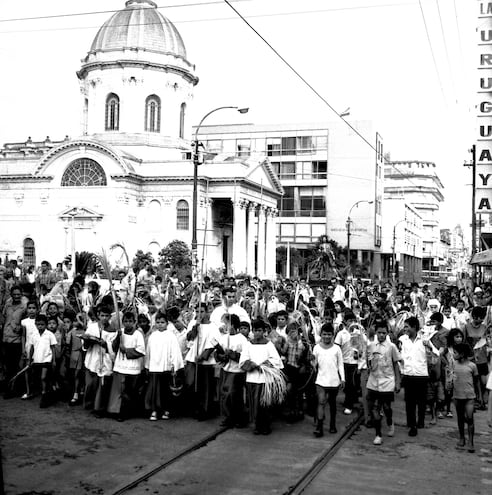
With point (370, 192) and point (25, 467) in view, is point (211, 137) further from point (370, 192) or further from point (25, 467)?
point (25, 467)

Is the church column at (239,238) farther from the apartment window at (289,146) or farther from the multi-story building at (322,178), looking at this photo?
the apartment window at (289,146)

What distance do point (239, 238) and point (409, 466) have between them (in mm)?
45717

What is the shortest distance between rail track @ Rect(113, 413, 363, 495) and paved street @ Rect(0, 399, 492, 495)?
2.5 inches

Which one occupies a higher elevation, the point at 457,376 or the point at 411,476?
the point at 457,376

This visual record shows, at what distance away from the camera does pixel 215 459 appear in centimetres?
788

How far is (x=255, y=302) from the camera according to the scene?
48.5 feet

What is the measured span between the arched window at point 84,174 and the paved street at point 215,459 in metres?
42.4

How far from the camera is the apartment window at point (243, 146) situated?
2894 inches

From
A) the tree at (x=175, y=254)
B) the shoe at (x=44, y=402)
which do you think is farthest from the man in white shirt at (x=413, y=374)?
the tree at (x=175, y=254)

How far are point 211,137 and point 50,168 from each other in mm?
27455

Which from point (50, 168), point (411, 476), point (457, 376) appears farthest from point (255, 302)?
point (50, 168)

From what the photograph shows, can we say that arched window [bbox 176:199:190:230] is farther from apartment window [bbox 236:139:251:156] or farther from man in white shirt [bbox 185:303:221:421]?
man in white shirt [bbox 185:303:221:421]

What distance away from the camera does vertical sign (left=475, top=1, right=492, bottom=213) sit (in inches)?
898

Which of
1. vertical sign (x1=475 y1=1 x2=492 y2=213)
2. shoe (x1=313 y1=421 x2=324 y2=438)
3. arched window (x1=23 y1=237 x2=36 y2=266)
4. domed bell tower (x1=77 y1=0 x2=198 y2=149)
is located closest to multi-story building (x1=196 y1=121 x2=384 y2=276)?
domed bell tower (x1=77 y1=0 x2=198 y2=149)
